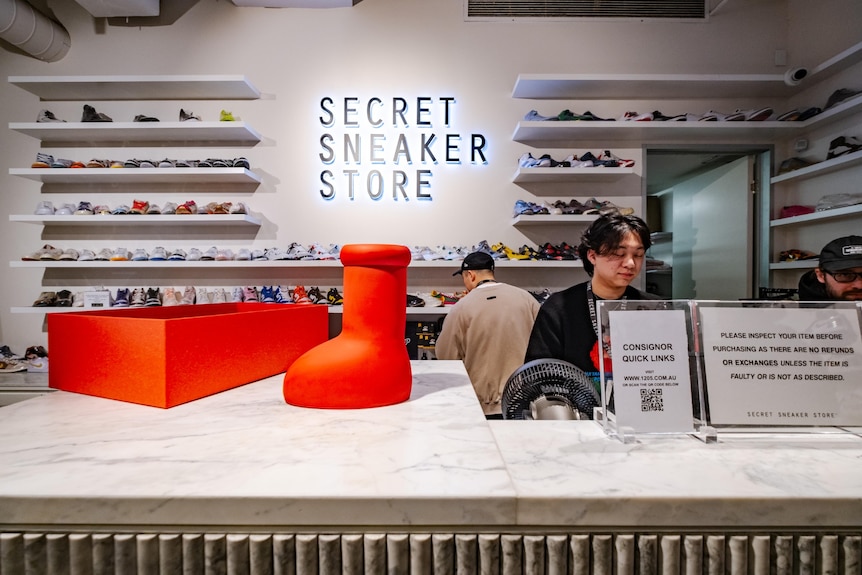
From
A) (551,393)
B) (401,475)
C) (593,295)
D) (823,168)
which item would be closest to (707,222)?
(823,168)

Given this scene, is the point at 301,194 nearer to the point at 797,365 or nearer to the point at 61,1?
the point at 61,1

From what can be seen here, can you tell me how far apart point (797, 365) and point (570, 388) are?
1.20 feet

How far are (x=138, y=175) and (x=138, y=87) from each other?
0.75 m

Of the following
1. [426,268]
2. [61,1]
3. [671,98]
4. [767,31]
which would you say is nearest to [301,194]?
[426,268]

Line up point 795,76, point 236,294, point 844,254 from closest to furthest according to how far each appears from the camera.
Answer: point 844,254 < point 795,76 < point 236,294

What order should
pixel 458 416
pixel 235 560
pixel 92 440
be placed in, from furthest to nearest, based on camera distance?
pixel 458 416 < pixel 92 440 < pixel 235 560

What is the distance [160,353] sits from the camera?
82cm

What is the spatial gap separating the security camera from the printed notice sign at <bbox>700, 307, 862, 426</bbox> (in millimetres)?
3741

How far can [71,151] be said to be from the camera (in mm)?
3826

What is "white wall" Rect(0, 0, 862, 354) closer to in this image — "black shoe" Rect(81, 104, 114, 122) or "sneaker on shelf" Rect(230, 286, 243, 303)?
"black shoe" Rect(81, 104, 114, 122)

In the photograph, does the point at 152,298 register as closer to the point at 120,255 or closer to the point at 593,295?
the point at 120,255

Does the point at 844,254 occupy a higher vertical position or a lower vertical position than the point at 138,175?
lower

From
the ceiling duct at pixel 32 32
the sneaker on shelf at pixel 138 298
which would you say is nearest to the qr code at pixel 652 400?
the sneaker on shelf at pixel 138 298

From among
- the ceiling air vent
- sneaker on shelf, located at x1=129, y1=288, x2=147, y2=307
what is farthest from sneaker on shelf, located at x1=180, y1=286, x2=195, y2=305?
the ceiling air vent
